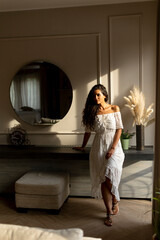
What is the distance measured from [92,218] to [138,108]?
53.3 inches

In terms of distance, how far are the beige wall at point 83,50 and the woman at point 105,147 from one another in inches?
19.3

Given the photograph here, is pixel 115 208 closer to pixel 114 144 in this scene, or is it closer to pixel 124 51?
pixel 114 144

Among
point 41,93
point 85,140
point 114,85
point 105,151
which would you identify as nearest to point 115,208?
point 105,151

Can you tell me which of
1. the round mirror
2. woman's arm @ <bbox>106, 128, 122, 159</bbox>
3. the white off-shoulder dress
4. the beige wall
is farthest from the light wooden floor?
the round mirror

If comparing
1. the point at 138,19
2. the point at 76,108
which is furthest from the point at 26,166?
the point at 138,19

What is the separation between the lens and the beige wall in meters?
3.44

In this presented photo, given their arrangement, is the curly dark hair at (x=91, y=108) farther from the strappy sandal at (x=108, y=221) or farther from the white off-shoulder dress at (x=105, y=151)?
the strappy sandal at (x=108, y=221)

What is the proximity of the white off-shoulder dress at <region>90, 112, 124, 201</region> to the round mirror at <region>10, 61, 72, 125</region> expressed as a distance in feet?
2.41

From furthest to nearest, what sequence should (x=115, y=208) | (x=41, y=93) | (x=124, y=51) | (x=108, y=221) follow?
(x=41, y=93) < (x=124, y=51) < (x=115, y=208) < (x=108, y=221)

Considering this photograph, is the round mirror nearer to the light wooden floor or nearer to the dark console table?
the dark console table

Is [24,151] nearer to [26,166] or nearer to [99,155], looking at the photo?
[26,166]

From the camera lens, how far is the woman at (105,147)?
3004 mm

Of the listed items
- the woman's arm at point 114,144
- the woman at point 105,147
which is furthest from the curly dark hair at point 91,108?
the woman's arm at point 114,144

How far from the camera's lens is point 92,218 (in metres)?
3.12
